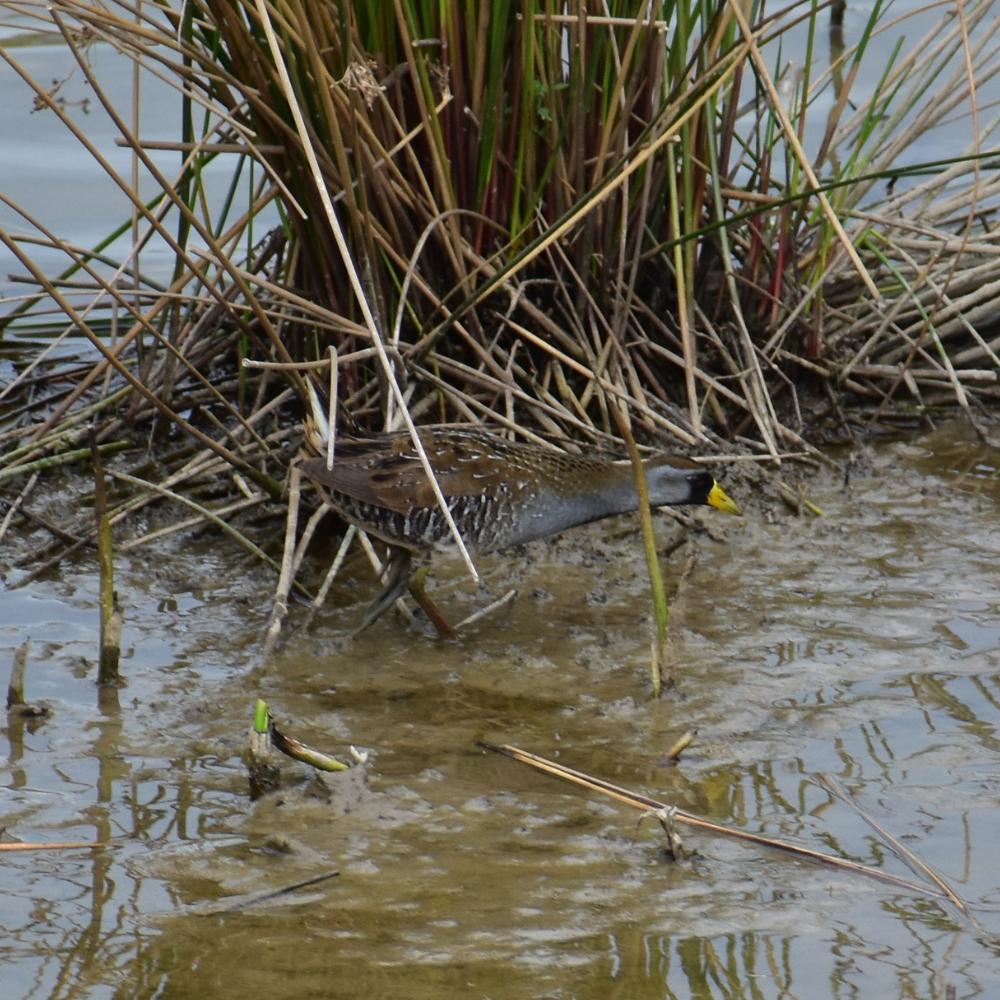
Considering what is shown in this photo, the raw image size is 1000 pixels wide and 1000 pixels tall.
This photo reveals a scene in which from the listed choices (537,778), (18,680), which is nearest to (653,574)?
(537,778)

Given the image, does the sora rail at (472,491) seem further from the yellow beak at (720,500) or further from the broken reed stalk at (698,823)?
the broken reed stalk at (698,823)

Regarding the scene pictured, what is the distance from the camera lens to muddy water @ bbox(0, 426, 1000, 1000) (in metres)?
2.20

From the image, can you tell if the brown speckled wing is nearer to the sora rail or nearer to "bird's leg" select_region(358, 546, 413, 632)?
the sora rail

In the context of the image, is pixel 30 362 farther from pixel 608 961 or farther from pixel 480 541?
pixel 608 961

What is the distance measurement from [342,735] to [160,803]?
0.44 meters

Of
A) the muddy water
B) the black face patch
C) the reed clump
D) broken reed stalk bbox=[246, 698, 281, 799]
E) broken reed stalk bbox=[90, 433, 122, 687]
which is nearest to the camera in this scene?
the muddy water

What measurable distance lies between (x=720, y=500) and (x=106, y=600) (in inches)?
63.6

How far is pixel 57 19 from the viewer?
297 centimetres

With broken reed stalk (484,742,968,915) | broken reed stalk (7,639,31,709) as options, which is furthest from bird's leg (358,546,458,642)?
broken reed stalk (7,639,31,709)

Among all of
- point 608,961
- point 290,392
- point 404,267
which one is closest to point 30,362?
point 290,392

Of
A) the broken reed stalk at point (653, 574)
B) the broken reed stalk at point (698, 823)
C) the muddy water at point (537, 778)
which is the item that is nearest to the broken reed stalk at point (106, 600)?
the muddy water at point (537, 778)

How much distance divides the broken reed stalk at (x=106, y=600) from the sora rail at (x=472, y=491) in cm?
59

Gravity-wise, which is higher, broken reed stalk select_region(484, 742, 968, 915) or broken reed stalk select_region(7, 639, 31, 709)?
broken reed stalk select_region(7, 639, 31, 709)

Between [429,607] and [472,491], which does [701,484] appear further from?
[429,607]
